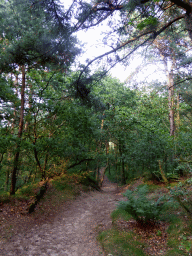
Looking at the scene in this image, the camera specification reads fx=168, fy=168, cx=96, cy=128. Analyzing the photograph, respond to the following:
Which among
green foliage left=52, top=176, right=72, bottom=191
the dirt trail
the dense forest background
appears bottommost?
the dirt trail

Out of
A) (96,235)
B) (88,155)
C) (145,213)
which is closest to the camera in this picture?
(145,213)

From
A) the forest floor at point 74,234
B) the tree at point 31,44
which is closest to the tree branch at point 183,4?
the tree at point 31,44

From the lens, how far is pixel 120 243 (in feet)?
14.9

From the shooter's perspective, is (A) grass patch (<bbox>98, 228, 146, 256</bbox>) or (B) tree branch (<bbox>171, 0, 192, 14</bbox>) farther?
(A) grass patch (<bbox>98, 228, 146, 256</bbox>)

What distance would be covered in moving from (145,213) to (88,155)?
7.22 meters

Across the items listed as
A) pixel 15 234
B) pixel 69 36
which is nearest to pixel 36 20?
pixel 69 36

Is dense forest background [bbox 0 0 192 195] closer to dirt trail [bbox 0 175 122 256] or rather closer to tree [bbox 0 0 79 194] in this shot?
tree [bbox 0 0 79 194]

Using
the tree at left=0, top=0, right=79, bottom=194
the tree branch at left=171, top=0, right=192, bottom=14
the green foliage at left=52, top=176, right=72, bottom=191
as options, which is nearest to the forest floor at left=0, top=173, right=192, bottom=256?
the tree at left=0, top=0, right=79, bottom=194

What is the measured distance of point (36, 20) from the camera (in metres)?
6.56

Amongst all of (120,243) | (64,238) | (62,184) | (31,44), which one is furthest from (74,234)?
(31,44)

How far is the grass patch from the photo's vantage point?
417cm

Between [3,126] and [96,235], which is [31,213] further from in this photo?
[3,126]

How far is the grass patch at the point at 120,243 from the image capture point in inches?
164

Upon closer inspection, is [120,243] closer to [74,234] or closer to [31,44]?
[74,234]
